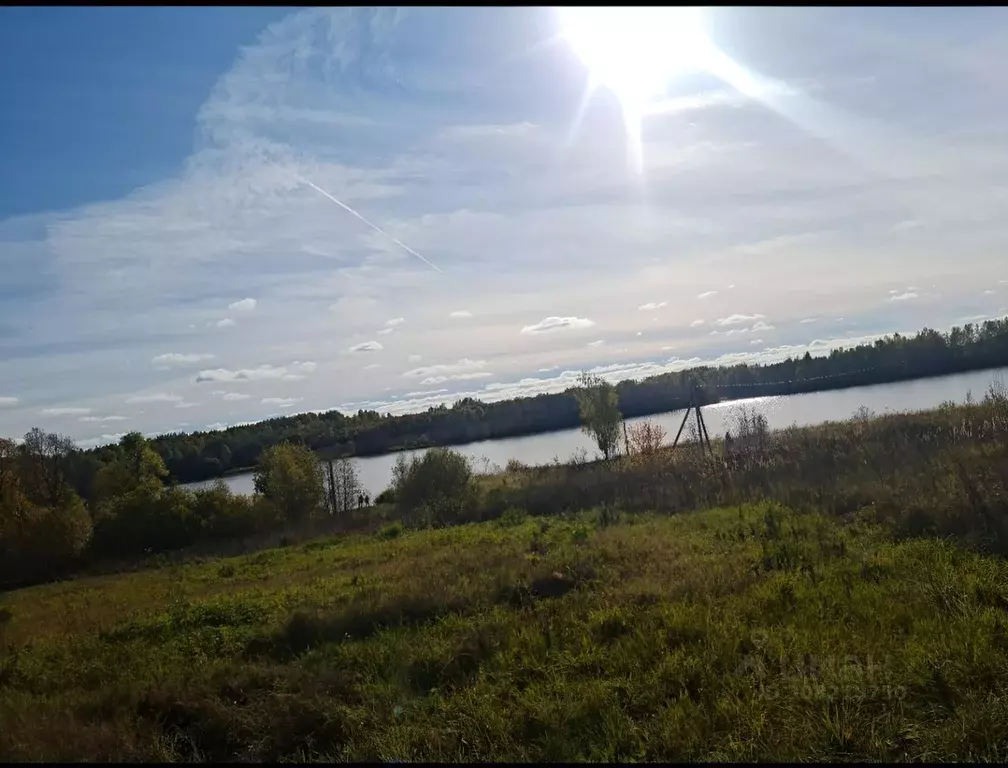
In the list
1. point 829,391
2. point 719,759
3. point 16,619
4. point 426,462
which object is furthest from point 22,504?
point 829,391

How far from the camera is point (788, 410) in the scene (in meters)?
54.2

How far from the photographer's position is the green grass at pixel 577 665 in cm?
490

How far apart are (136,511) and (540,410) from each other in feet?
197

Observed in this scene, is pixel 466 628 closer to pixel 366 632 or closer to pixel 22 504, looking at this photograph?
pixel 366 632

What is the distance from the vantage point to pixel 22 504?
123 ft

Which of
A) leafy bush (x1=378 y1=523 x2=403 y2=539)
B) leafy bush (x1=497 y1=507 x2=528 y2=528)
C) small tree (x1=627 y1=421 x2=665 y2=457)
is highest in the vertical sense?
small tree (x1=627 y1=421 x2=665 y2=457)

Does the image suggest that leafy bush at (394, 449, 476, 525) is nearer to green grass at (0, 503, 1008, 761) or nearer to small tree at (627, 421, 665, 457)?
small tree at (627, 421, 665, 457)

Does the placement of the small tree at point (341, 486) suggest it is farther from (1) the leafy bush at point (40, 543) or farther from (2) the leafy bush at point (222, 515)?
(1) the leafy bush at point (40, 543)

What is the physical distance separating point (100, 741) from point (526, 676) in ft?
11.7

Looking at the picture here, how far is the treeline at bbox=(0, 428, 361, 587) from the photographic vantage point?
113 ft

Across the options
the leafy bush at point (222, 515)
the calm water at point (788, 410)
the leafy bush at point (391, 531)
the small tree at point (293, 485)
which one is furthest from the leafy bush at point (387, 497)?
the leafy bush at point (391, 531)

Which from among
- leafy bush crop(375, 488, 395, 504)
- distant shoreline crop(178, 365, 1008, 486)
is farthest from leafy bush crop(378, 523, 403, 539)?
distant shoreline crop(178, 365, 1008, 486)

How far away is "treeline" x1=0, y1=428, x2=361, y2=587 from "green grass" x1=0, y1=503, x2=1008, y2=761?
89.6ft

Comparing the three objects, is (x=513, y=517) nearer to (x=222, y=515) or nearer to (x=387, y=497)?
(x=387, y=497)
